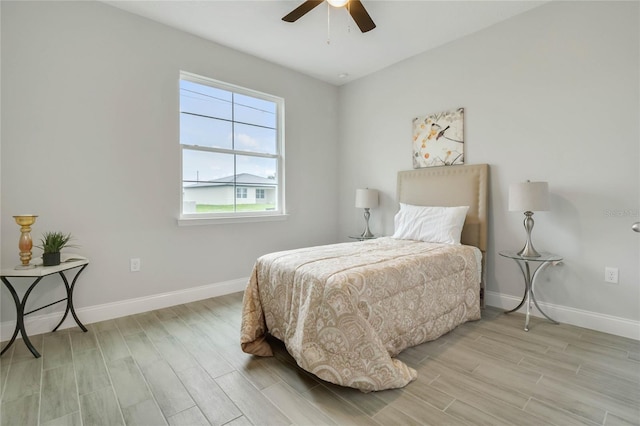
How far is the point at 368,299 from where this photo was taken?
5.87ft

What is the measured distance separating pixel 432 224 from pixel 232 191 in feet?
7.26

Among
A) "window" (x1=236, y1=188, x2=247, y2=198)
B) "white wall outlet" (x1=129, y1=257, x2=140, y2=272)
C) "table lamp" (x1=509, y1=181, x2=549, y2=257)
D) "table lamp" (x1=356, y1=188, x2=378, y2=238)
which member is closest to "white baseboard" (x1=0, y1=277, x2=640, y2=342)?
"white wall outlet" (x1=129, y1=257, x2=140, y2=272)

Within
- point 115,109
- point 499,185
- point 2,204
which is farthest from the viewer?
point 499,185

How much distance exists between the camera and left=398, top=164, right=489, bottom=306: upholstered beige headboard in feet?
9.77

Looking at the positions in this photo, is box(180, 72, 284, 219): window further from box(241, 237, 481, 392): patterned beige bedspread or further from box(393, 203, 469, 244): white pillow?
box(393, 203, 469, 244): white pillow

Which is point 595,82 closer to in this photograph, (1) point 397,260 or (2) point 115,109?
(1) point 397,260

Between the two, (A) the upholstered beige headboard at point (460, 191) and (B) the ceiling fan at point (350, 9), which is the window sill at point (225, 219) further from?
(B) the ceiling fan at point (350, 9)

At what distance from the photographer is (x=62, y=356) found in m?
2.05

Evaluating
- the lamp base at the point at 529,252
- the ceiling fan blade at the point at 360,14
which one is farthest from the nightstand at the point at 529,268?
the ceiling fan blade at the point at 360,14

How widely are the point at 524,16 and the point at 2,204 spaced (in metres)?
4.57

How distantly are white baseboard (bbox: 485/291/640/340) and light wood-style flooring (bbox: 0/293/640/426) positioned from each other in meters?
0.10

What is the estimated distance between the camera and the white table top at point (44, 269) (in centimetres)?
203

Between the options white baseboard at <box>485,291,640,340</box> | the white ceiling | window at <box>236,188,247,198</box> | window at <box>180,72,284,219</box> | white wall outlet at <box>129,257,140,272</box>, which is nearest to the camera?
white baseboard at <box>485,291,640,340</box>

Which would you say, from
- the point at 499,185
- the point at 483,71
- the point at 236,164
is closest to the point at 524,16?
the point at 483,71
